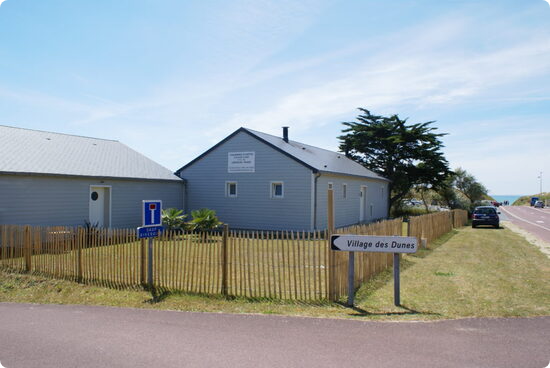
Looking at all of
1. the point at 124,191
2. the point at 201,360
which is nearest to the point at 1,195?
the point at 124,191

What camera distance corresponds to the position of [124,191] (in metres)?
18.8

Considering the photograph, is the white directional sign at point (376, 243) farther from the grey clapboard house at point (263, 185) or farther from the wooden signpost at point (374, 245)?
the grey clapboard house at point (263, 185)

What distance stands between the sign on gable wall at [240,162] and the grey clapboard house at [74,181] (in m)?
3.07

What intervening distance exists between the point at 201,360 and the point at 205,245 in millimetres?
3543

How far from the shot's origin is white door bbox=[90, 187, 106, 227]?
17.6 metres

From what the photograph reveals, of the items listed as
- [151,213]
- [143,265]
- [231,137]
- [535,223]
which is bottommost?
[535,223]

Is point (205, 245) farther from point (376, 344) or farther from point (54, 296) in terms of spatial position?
point (376, 344)

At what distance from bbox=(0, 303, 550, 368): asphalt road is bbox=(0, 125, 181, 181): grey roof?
33.7 ft

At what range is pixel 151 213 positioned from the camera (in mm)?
8781

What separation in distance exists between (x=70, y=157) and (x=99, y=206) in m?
2.50

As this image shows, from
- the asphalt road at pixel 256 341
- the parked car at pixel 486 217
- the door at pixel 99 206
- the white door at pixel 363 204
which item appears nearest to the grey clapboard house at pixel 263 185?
the white door at pixel 363 204

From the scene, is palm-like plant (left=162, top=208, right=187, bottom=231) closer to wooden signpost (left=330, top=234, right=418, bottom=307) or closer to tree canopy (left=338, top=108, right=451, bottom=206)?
wooden signpost (left=330, top=234, right=418, bottom=307)

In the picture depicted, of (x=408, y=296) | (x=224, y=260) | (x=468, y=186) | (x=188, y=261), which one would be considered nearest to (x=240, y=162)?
(x=188, y=261)

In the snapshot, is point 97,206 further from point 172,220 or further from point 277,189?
point 277,189
